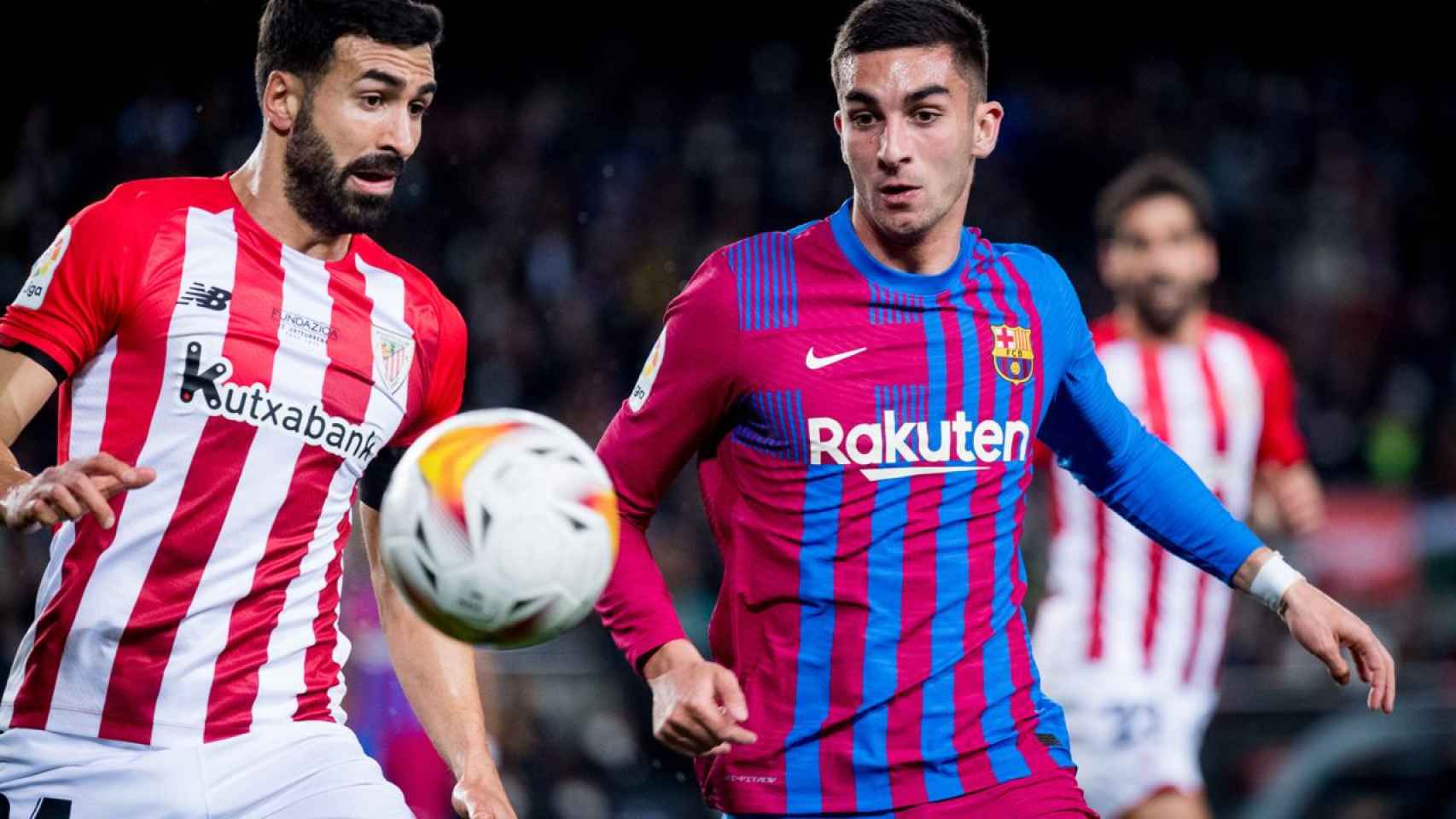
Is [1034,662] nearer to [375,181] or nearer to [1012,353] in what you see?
[1012,353]

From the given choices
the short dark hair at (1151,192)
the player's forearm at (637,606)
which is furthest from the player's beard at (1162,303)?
the player's forearm at (637,606)

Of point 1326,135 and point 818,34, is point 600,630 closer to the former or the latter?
point 818,34

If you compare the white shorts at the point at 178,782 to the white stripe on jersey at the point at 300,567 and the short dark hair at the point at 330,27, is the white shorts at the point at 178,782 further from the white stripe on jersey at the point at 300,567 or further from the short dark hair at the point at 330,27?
the short dark hair at the point at 330,27

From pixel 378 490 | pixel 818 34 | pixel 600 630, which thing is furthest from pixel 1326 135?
pixel 378 490

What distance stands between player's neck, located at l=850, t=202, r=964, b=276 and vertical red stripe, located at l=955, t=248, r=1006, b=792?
103 mm

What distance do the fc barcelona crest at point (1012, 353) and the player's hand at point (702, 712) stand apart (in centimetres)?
93

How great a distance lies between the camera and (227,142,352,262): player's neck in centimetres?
376

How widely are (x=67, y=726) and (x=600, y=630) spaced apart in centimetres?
440

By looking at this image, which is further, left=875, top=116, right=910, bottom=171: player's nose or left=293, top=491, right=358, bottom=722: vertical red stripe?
left=293, top=491, right=358, bottom=722: vertical red stripe

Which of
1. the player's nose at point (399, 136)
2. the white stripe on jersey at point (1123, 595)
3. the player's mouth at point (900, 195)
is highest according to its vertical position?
the player's nose at point (399, 136)

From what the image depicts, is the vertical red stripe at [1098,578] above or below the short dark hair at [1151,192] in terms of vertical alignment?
below

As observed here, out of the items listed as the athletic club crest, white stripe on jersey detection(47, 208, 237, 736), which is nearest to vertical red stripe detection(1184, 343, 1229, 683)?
the athletic club crest

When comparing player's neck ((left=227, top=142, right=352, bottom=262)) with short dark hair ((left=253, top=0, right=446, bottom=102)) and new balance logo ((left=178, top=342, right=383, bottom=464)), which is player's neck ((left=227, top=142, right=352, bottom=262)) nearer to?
short dark hair ((left=253, top=0, right=446, bottom=102))

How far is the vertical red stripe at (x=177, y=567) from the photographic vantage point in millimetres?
3430
